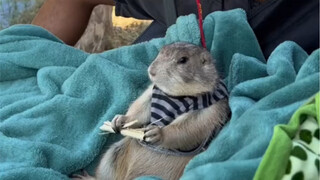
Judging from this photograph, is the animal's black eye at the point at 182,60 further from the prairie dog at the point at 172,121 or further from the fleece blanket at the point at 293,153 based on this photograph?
the fleece blanket at the point at 293,153

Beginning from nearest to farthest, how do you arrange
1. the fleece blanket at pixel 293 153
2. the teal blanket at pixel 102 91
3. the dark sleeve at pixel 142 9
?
the fleece blanket at pixel 293 153, the teal blanket at pixel 102 91, the dark sleeve at pixel 142 9

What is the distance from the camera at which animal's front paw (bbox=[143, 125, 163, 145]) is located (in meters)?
A: 1.06

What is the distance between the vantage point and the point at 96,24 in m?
2.27

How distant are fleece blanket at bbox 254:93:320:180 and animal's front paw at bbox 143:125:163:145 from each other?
1.02ft

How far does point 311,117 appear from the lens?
0.81 meters

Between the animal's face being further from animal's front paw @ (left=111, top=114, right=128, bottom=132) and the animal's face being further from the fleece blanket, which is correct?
the fleece blanket

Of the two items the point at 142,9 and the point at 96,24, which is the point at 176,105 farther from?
the point at 96,24

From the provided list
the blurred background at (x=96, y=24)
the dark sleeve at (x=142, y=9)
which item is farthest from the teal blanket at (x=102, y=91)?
the blurred background at (x=96, y=24)

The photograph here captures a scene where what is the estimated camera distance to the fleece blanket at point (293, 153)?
757mm

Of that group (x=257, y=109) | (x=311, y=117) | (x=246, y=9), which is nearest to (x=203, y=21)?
(x=246, y=9)

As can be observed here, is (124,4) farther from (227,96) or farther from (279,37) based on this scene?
(227,96)

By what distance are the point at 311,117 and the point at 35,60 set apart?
34.7 inches

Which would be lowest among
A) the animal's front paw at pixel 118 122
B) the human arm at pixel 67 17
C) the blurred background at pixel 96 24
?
the blurred background at pixel 96 24

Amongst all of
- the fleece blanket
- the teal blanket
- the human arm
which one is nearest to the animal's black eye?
the teal blanket
